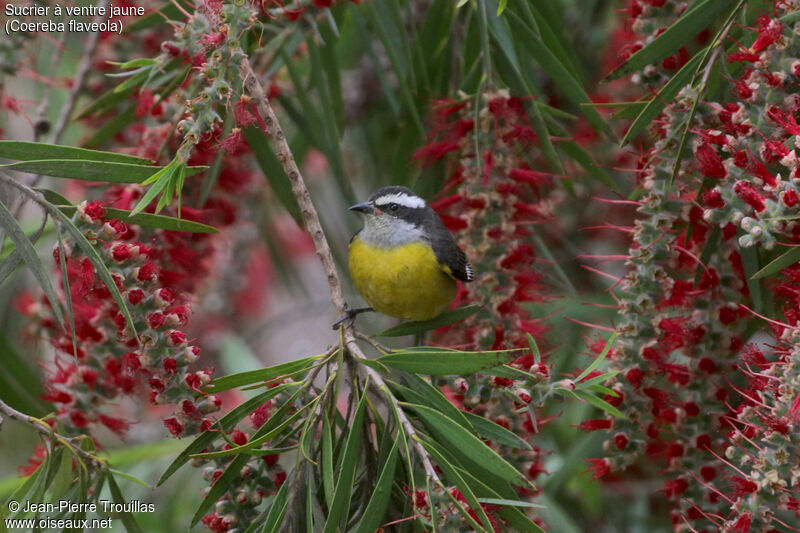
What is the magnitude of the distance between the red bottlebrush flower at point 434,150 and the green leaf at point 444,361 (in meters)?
0.75

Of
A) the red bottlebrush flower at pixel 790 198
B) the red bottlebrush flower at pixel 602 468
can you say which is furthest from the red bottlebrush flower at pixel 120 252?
the red bottlebrush flower at pixel 790 198

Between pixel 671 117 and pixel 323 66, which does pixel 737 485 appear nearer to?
pixel 671 117

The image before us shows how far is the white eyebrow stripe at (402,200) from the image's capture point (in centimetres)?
280

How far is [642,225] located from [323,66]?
4.28 feet

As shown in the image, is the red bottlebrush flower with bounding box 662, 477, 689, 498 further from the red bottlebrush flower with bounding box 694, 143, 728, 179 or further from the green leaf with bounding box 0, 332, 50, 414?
the green leaf with bounding box 0, 332, 50, 414

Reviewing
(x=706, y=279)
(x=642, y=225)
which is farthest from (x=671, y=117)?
(x=706, y=279)

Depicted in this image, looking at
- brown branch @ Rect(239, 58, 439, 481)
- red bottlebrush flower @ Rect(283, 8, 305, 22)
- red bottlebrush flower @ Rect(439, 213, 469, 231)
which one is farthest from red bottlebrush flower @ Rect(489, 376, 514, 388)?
red bottlebrush flower @ Rect(283, 8, 305, 22)

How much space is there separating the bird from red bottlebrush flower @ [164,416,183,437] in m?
0.95

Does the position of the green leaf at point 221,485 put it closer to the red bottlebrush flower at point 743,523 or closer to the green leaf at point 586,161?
the red bottlebrush flower at point 743,523

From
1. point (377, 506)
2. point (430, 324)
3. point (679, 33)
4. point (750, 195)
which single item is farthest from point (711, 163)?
point (377, 506)

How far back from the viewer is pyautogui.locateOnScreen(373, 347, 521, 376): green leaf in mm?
1677

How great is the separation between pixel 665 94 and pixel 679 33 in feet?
0.48

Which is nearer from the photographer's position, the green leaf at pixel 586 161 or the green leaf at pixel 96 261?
the green leaf at pixel 96 261

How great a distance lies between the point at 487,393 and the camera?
1.89 m
